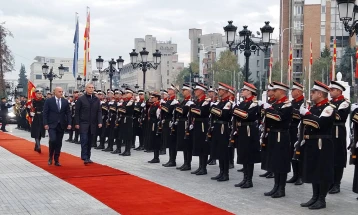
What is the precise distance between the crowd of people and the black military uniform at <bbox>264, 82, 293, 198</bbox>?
0.06 feet

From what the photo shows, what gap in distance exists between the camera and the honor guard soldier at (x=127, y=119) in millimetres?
16953

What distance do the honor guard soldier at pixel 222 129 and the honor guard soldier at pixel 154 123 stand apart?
11.4 feet

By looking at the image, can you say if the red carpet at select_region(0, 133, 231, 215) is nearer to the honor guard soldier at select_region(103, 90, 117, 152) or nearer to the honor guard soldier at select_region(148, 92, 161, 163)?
the honor guard soldier at select_region(148, 92, 161, 163)

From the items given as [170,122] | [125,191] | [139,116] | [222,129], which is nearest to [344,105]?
[222,129]

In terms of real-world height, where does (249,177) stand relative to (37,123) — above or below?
below

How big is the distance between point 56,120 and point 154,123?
272cm

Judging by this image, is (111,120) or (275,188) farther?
(111,120)

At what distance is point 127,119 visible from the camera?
17.0 m

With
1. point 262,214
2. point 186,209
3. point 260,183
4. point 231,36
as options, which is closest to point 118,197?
point 186,209

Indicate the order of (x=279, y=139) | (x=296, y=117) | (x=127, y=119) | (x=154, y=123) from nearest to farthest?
(x=279, y=139)
(x=296, y=117)
(x=154, y=123)
(x=127, y=119)

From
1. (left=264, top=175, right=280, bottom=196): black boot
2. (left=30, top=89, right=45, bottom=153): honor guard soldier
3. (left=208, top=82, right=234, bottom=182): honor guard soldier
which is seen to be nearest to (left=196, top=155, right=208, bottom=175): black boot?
(left=208, top=82, right=234, bottom=182): honor guard soldier

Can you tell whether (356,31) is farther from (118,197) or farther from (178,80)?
(178,80)

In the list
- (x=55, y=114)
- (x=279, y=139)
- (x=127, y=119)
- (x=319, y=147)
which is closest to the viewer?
(x=319, y=147)

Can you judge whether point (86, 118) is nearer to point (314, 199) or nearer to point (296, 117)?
point (296, 117)
